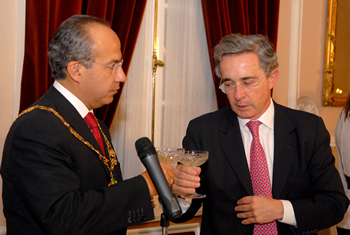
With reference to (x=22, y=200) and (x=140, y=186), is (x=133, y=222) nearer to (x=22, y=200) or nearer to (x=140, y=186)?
(x=140, y=186)

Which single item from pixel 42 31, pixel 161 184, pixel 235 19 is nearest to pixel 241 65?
pixel 161 184

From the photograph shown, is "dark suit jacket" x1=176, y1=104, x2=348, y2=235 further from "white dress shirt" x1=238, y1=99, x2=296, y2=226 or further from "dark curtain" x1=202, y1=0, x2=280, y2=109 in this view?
"dark curtain" x1=202, y1=0, x2=280, y2=109

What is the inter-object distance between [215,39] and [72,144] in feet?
8.09

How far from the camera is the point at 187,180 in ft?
5.61

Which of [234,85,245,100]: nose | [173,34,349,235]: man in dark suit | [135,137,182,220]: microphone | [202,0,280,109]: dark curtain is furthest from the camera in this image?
[202,0,280,109]: dark curtain

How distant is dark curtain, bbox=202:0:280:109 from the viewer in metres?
3.56

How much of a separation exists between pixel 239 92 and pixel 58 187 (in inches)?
46.7

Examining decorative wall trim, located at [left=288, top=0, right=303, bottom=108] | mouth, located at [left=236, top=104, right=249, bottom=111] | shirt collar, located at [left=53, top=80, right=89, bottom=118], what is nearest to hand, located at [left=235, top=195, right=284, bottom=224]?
mouth, located at [left=236, top=104, right=249, bottom=111]

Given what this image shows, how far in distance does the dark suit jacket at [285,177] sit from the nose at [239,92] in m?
0.21

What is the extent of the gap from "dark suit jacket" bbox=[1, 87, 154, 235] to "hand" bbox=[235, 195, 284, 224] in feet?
1.91

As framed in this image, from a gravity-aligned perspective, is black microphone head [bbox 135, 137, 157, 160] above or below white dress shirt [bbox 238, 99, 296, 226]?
above

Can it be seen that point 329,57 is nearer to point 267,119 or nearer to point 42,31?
point 267,119

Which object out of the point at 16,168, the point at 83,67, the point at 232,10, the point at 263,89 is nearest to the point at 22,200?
the point at 16,168

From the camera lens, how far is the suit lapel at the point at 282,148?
1.91 m
